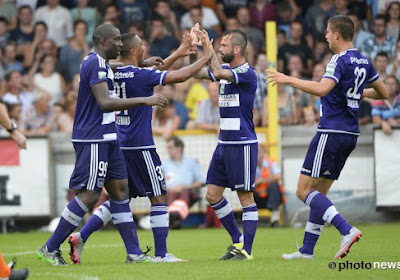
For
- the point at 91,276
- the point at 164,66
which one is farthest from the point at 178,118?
the point at 91,276

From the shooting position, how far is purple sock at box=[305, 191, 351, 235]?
948cm

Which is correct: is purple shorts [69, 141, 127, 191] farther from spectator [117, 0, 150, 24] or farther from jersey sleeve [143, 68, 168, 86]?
spectator [117, 0, 150, 24]

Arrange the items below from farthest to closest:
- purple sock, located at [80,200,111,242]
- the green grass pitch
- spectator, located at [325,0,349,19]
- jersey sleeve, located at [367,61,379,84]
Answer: spectator, located at [325,0,349,19], purple sock, located at [80,200,111,242], jersey sleeve, located at [367,61,379,84], the green grass pitch

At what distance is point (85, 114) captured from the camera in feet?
31.7

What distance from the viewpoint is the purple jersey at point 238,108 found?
1030 centimetres

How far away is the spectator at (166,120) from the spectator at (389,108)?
3.77 meters

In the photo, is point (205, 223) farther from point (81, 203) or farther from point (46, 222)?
point (81, 203)

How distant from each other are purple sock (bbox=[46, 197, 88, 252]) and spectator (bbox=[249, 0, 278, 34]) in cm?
1087

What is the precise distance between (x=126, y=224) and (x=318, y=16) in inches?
428

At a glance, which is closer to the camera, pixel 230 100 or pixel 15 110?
pixel 230 100

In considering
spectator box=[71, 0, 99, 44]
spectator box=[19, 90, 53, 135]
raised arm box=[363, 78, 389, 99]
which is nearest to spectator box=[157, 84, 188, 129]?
spectator box=[19, 90, 53, 135]

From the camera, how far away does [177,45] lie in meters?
19.2

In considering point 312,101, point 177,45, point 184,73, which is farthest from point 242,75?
point 177,45

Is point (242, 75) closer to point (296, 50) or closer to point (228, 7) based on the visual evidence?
point (296, 50)
